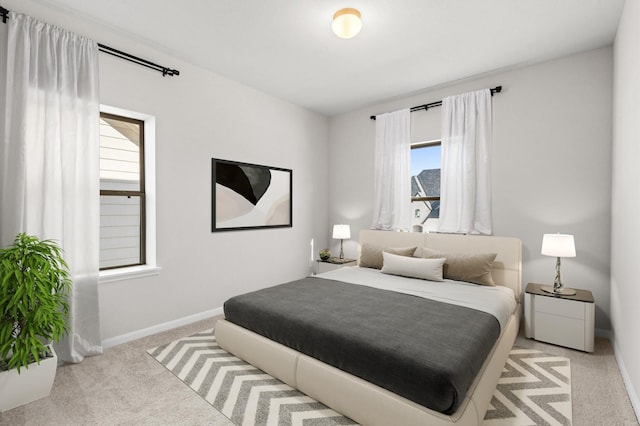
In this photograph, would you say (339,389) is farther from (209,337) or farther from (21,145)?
(21,145)

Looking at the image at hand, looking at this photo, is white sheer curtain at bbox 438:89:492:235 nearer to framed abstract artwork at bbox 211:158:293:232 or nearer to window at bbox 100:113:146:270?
framed abstract artwork at bbox 211:158:293:232

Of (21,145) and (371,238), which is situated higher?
(21,145)

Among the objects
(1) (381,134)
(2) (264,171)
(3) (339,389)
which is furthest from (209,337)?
(1) (381,134)

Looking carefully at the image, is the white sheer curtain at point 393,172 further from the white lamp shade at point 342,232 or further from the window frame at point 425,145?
the white lamp shade at point 342,232

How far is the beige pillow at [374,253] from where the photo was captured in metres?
3.76

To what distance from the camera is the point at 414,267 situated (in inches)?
133

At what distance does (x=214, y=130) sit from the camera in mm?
3689

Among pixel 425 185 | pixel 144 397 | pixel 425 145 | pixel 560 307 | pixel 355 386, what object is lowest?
pixel 144 397

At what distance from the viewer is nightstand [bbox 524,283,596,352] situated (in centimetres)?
271

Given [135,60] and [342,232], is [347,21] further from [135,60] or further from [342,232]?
[342,232]

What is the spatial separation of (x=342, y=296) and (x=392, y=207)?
2084 mm

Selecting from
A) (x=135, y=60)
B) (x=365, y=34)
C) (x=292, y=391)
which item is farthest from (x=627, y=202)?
(x=135, y=60)

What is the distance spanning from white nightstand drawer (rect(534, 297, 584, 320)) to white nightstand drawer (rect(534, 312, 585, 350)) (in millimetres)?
34

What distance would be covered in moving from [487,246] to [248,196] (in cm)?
297
